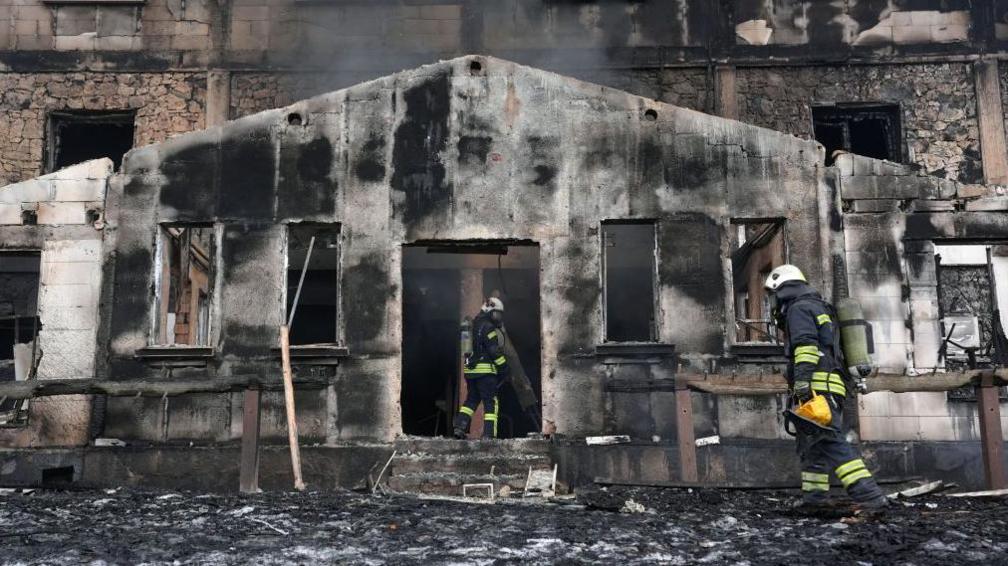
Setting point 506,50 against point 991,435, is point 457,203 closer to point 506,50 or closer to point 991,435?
point 991,435

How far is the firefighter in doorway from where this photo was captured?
13.0m

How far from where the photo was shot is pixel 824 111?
18.4 meters

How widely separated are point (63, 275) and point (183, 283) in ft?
9.10

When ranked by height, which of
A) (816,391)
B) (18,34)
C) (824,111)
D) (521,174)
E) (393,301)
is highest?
(18,34)

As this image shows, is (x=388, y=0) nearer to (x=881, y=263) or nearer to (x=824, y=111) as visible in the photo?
(x=824, y=111)

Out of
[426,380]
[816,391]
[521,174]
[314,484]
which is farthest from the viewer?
[426,380]

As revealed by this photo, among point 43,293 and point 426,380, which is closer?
point 43,293

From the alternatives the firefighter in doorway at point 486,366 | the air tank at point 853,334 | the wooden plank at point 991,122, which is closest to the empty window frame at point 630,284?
the firefighter in doorway at point 486,366

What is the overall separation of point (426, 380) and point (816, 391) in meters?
9.82

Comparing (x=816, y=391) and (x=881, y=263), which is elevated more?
(x=881, y=263)

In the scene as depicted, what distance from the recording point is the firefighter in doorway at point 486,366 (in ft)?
42.7

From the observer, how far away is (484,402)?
1305 cm

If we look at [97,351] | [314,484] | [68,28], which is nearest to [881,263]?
[314,484]

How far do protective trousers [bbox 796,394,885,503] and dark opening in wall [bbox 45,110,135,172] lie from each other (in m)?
14.4
